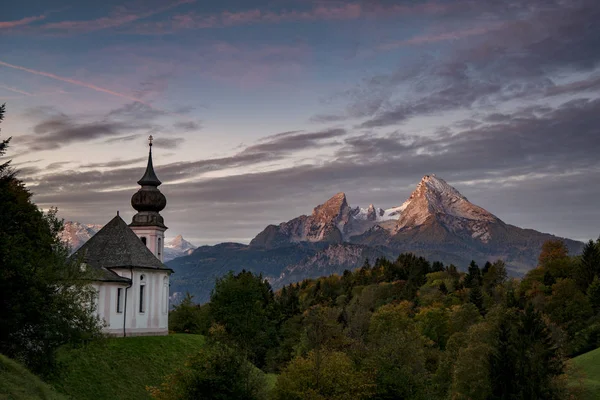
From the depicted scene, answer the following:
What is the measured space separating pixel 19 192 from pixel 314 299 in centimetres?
13759

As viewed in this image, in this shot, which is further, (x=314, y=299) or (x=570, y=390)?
(x=314, y=299)

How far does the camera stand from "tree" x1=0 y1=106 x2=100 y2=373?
5047 cm

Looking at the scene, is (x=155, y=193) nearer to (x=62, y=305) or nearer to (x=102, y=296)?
(x=102, y=296)

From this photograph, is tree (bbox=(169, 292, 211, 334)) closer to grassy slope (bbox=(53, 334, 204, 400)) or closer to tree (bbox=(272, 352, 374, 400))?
grassy slope (bbox=(53, 334, 204, 400))

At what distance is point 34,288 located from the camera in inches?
2019

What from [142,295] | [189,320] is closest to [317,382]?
[142,295]

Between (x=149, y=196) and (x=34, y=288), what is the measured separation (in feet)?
150

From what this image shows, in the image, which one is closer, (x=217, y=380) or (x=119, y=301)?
(x=217, y=380)

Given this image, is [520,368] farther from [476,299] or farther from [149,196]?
[476,299]

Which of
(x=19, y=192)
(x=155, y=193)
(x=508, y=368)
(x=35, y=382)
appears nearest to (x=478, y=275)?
(x=155, y=193)

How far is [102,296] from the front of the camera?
78250mm

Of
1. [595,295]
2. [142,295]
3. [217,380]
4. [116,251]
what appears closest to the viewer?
[217,380]

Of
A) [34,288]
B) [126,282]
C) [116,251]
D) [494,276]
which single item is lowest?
[34,288]

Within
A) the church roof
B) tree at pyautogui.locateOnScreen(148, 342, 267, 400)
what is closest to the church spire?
the church roof
